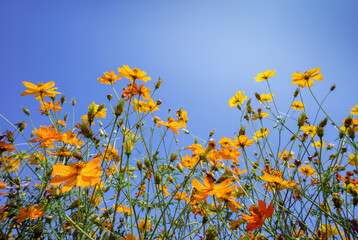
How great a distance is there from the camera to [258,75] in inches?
77.7

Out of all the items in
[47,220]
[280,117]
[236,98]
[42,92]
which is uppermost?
[236,98]

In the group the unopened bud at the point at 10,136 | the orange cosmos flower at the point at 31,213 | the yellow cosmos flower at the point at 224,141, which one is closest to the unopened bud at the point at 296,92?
the yellow cosmos flower at the point at 224,141

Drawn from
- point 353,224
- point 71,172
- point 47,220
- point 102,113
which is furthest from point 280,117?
point 47,220

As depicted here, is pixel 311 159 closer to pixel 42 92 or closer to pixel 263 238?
pixel 263 238

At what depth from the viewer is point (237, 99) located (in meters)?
2.19

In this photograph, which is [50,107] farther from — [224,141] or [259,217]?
[259,217]

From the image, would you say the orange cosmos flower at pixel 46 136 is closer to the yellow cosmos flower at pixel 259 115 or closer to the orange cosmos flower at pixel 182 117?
the orange cosmos flower at pixel 182 117

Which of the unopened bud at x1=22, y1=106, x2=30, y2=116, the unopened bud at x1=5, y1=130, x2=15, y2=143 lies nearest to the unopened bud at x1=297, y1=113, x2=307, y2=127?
the unopened bud at x1=5, y1=130, x2=15, y2=143

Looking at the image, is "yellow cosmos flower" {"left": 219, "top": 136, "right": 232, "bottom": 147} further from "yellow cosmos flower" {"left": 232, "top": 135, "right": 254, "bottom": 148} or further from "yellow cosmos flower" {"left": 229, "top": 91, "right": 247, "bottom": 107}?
"yellow cosmos flower" {"left": 229, "top": 91, "right": 247, "bottom": 107}

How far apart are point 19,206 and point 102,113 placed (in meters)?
0.77

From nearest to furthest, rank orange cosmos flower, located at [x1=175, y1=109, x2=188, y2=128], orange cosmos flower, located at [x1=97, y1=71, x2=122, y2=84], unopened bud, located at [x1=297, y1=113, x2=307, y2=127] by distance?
unopened bud, located at [x1=297, y1=113, x2=307, y2=127], orange cosmos flower, located at [x1=97, y1=71, x2=122, y2=84], orange cosmos flower, located at [x1=175, y1=109, x2=188, y2=128]

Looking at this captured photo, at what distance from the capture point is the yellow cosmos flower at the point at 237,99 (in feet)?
7.07

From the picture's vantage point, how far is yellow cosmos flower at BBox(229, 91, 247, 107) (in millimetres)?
2156

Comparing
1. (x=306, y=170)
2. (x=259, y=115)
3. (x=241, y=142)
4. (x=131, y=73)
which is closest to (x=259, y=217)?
(x=241, y=142)
